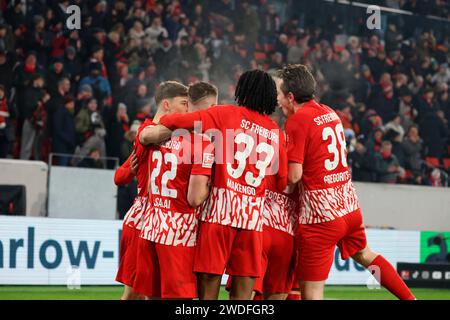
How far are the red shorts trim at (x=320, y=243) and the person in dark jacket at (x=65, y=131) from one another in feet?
22.1

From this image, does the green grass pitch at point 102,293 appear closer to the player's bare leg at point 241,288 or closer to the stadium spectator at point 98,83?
the stadium spectator at point 98,83

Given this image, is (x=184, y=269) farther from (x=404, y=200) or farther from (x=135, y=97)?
(x=404, y=200)

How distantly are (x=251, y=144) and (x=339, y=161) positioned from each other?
99 centimetres

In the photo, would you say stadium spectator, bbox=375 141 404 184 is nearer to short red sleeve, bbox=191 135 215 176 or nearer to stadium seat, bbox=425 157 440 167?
stadium seat, bbox=425 157 440 167

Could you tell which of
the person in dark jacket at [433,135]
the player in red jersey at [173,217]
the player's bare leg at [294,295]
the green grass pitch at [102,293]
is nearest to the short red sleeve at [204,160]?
the player in red jersey at [173,217]

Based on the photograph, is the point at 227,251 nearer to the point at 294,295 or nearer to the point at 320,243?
the point at 320,243

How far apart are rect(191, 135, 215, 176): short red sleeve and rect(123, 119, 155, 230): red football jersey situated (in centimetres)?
56

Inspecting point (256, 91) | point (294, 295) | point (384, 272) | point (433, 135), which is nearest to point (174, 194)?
point (256, 91)

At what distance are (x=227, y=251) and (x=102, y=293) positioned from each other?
4962 millimetres

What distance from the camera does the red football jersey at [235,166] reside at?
5.32m

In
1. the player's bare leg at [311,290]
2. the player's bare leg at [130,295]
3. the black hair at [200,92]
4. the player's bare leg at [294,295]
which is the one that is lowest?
the player's bare leg at [294,295]
